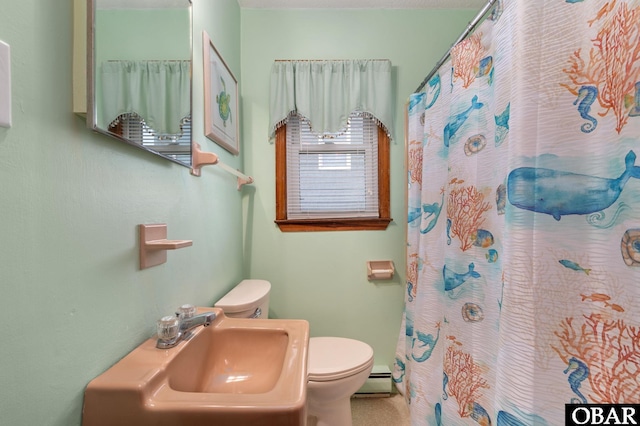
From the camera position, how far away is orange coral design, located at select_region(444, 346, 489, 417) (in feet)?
3.11

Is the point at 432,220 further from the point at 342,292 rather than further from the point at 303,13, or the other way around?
the point at 303,13

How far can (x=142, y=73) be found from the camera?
692mm

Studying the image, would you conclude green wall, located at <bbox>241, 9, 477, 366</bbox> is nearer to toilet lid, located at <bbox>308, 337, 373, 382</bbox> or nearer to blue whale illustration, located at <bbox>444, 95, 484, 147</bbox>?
toilet lid, located at <bbox>308, 337, 373, 382</bbox>

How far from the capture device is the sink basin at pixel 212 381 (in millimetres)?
486

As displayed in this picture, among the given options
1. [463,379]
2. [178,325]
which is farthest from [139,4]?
[463,379]

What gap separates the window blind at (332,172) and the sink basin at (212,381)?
943 mm

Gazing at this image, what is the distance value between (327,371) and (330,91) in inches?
61.6

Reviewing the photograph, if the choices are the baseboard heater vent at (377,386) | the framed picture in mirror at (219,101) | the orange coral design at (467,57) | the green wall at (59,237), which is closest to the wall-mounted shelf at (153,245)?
the green wall at (59,237)

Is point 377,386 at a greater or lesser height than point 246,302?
lesser

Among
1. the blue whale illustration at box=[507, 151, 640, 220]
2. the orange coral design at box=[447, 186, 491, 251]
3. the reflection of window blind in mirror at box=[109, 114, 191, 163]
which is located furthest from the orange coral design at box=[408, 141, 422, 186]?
the reflection of window blind in mirror at box=[109, 114, 191, 163]

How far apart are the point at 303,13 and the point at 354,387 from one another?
2.17 meters

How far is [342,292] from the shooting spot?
5.64ft

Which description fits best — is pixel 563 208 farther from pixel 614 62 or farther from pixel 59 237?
pixel 59 237

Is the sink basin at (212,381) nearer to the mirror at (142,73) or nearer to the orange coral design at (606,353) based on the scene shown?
the mirror at (142,73)
